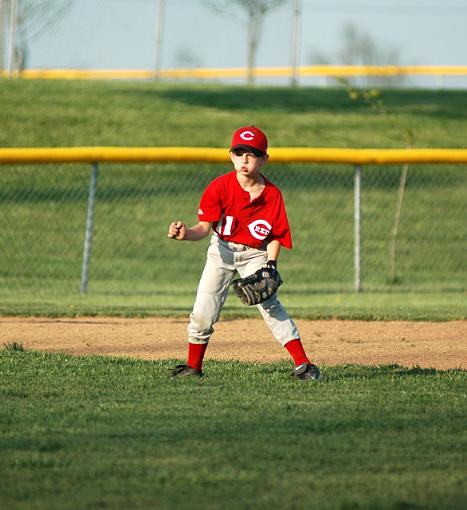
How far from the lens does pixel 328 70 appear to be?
2686 cm

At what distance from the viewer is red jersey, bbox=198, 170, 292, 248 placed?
625 centimetres

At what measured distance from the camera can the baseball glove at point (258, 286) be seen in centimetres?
616

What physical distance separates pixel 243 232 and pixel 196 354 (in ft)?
2.60

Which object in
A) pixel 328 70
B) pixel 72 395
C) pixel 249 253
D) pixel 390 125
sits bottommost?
pixel 72 395

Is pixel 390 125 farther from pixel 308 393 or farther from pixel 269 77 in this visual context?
pixel 308 393

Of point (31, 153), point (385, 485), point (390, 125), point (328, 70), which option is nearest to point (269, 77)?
point (328, 70)

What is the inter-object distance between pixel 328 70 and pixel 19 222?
1293 centimetres

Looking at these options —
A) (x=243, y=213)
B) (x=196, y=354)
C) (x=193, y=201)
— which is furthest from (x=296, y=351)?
(x=193, y=201)

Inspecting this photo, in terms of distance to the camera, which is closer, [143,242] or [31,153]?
[31,153]

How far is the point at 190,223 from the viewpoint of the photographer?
52.7 feet

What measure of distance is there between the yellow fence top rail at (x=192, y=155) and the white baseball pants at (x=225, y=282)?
5.98 meters

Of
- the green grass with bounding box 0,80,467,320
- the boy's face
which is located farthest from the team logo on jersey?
the green grass with bounding box 0,80,467,320

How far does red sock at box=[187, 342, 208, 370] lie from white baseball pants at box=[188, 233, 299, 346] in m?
0.12

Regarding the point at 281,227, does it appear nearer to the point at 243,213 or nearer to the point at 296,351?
the point at 243,213
